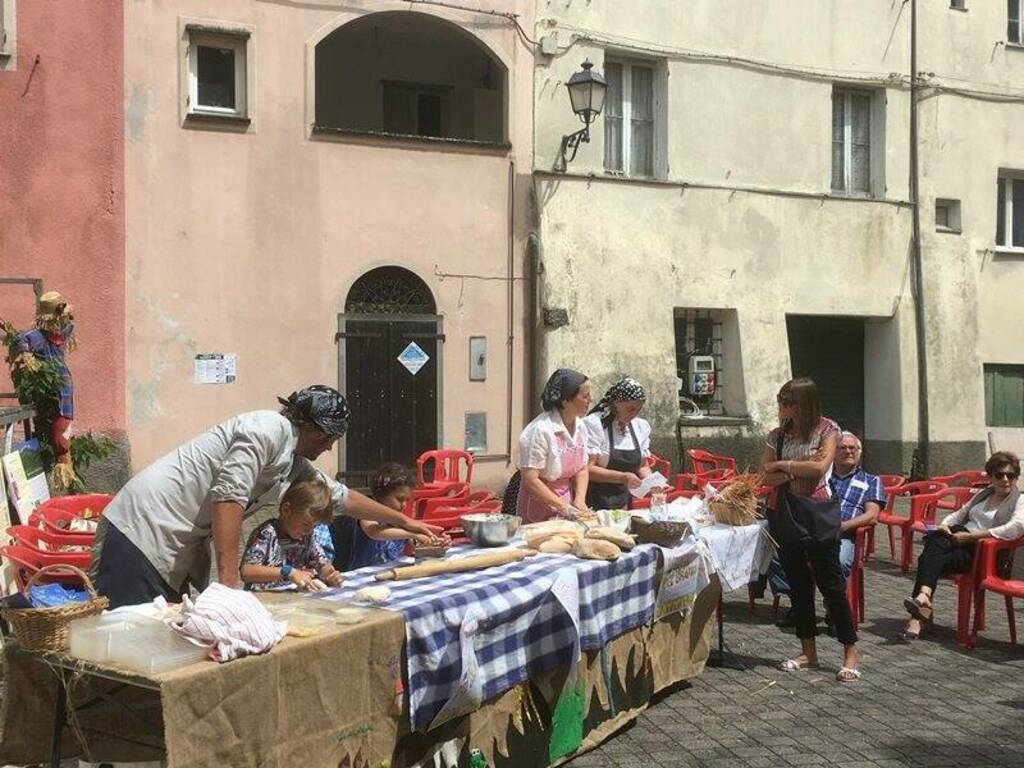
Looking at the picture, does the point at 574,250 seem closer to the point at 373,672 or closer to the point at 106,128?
the point at 106,128

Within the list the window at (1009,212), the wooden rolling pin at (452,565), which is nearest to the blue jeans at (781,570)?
the wooden rolling pin at (452,565)

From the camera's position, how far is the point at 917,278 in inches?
672

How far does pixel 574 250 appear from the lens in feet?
48.2

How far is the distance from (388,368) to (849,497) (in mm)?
7069

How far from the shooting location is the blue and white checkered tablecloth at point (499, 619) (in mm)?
4207

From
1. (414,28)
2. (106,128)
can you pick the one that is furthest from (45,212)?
(414,28)

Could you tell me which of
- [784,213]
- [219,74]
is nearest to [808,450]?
[219,74]

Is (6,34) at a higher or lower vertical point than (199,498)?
higher

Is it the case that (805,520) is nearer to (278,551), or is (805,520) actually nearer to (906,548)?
(278,551)

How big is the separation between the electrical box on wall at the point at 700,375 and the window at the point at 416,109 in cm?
485

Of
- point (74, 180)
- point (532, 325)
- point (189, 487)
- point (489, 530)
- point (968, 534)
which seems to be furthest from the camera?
point (532, 325)

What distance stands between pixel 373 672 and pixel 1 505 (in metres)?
3.93

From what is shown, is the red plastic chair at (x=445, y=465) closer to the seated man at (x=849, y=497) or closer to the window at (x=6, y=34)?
the seated man at (x=849, y=497)

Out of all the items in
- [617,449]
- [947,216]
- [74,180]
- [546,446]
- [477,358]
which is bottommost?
[617,449]
